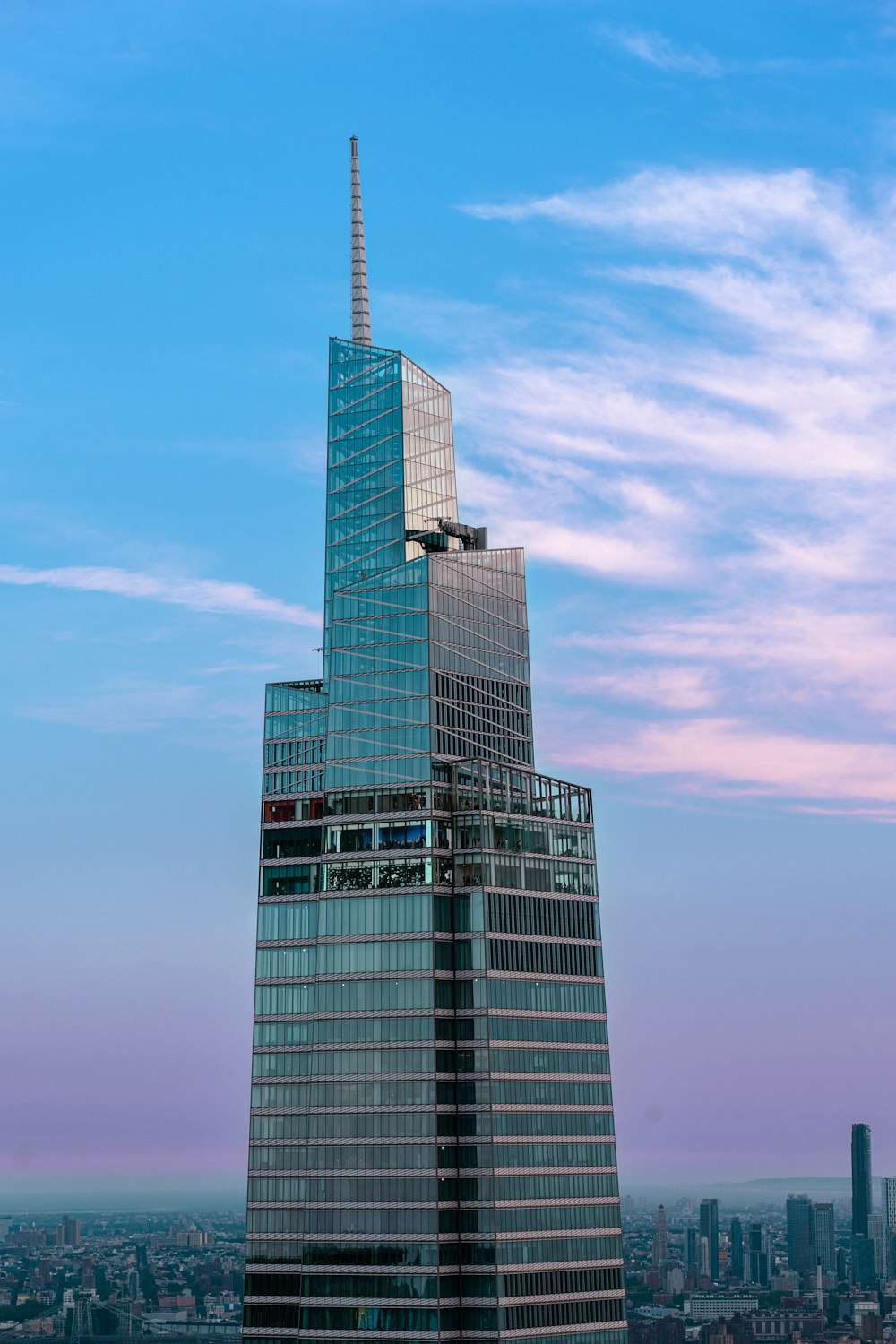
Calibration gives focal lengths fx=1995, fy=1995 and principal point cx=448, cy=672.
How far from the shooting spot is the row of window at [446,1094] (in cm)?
18438

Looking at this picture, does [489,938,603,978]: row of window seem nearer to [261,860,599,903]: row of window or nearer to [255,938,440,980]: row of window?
[261,860,599,903]: row of window

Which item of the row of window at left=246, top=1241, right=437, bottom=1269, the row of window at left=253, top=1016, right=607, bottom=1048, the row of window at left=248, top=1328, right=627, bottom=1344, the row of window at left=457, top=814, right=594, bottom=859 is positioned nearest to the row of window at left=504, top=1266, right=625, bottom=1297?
the row of window at left=246, top=1241, right=437, bottom=1269

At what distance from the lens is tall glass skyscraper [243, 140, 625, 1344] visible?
599ft

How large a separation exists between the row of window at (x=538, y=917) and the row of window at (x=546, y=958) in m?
1.13

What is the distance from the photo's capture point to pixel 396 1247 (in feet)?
597

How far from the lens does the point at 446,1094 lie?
18512 cm

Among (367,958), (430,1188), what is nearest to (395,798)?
(367,958)

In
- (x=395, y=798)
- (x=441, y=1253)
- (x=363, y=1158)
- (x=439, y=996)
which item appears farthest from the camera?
(x=395, y=798)

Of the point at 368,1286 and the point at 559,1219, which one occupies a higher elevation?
the point at 559,1219

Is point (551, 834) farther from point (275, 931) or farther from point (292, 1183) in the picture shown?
point (292, 1183)

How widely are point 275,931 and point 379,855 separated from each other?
605 inches

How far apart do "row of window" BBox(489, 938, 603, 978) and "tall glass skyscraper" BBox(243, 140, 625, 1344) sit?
27 centimetres

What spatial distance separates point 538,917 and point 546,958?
13.3ft

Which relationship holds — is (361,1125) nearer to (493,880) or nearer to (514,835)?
(493,880)
